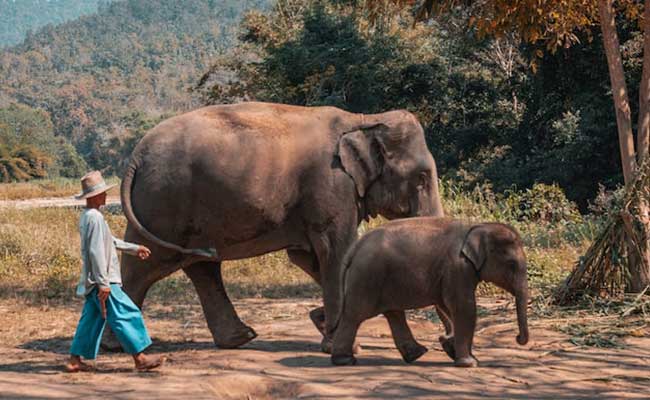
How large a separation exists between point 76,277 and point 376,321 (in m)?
4.86

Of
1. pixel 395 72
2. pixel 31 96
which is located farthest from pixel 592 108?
pixel 31 96

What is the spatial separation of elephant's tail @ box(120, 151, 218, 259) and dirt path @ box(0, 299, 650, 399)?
0.80 metres

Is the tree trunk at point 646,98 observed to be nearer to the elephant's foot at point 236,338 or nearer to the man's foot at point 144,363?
the elephant's foot at point 236,338

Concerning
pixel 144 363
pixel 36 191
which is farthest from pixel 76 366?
pixel 36 191

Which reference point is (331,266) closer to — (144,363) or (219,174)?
(219,174)

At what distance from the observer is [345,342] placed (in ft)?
22.3

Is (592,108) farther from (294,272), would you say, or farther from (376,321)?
(376,321)

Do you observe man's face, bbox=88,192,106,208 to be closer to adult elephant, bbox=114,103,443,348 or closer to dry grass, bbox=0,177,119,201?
adult elephant, bbox=114,103,443,348

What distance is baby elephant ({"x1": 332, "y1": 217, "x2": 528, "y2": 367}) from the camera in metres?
6.55

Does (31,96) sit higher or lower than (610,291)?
higher

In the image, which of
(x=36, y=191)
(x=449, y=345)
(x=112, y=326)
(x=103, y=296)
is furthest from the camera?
(x=36, y=191)

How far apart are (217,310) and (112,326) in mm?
1295

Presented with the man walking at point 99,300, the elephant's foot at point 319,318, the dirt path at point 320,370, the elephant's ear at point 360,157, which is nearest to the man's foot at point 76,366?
the man walking at point 99,300

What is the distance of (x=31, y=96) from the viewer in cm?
11919
